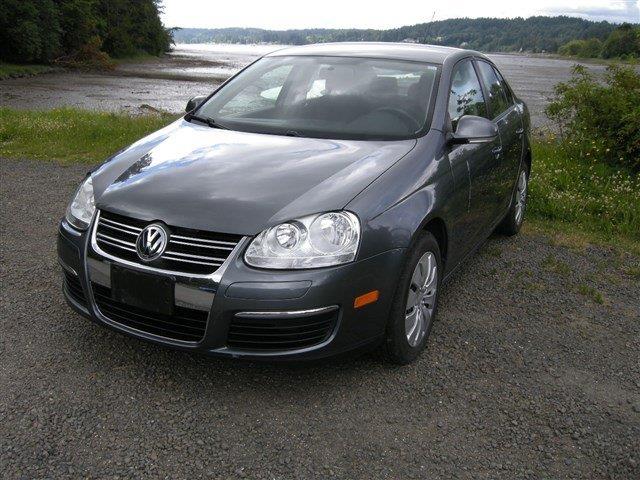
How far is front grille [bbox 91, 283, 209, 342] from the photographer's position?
109 inches

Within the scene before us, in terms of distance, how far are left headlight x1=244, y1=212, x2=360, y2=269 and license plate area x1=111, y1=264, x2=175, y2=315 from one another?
0.38m

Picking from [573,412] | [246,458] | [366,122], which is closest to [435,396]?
[573,412]

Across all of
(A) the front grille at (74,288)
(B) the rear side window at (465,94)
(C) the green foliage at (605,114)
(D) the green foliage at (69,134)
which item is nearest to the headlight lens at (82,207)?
(A) the front grille at (74,288)

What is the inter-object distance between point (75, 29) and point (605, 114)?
47.6 metres

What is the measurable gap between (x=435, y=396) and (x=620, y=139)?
579 centimetres

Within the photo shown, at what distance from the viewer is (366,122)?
3775 millimetres

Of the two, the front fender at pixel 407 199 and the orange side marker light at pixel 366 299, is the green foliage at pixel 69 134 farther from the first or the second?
the orange side marker light at pixel 366 299

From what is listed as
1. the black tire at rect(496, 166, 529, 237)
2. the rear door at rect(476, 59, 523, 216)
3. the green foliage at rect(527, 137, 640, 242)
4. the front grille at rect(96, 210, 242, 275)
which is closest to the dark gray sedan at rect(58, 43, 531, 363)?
the front grille at rect(96, 210, 242, 275)

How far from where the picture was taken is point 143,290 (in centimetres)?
281

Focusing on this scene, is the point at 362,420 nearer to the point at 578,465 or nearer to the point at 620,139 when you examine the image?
the point at 578,465

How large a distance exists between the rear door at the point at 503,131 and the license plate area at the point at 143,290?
2500 mm

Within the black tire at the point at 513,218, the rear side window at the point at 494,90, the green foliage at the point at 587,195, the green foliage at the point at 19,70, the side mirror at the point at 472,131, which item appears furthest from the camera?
the green foliage at the point at 19,70

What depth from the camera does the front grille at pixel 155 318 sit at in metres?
2.78

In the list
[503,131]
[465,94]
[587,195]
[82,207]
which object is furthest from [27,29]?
[82,207]
